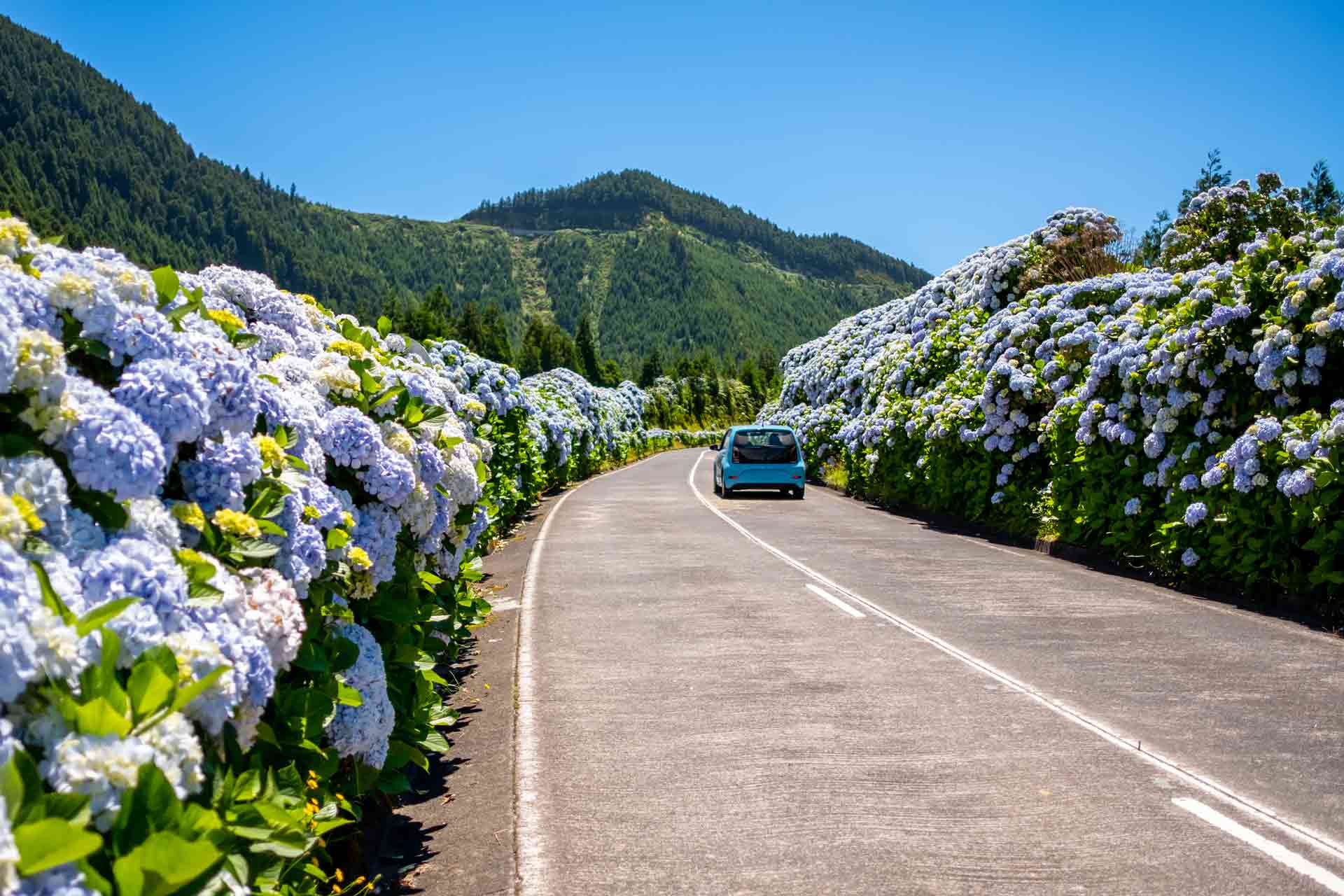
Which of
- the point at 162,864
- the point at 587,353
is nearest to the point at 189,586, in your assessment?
the point at 162,864

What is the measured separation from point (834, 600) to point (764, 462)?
14.7 metres

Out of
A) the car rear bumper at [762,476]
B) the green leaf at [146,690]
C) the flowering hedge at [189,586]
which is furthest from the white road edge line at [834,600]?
the car rear bumper at [762,476]

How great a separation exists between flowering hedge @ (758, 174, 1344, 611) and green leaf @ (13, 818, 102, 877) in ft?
33.7

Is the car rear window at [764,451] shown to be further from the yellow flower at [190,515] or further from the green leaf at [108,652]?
the green leaf at [108,652]

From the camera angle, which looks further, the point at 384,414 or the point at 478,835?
the point at 384,414

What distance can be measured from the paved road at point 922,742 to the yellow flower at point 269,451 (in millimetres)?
2045

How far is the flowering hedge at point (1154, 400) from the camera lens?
10.5m

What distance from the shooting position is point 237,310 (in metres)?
5.77

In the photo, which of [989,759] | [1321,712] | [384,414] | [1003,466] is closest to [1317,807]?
[989,759]

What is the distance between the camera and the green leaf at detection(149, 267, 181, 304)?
390 centimetres

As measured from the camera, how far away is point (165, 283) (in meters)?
3.94

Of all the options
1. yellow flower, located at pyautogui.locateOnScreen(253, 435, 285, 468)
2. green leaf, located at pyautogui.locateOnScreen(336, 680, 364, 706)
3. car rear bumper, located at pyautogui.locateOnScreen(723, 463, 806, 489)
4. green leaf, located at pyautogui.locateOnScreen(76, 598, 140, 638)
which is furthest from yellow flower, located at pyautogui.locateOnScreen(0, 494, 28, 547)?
car rear bumper, located at pyautogui.locateOnScreen(723, 463, 806, 489)

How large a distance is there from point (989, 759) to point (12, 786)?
508cm

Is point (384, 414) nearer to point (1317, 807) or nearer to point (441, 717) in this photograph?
point (441, 717)
